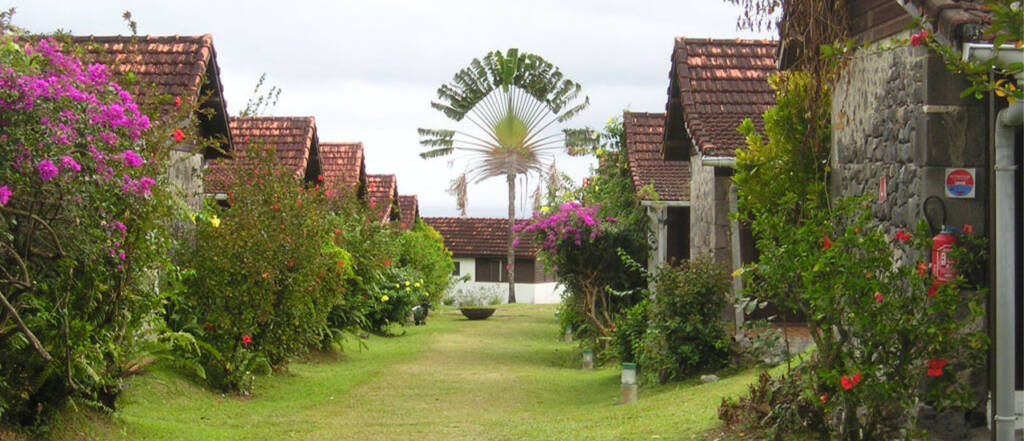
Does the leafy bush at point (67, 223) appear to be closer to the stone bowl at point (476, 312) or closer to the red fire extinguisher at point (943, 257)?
the red fire extinguisher at point (943, 257)

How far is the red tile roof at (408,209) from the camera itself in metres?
41.5

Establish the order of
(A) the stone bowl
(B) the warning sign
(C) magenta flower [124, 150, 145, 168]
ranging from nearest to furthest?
(B) the warning sign
(C) magenta flower [124, 150, 145, 168]
(A) the stone bowl

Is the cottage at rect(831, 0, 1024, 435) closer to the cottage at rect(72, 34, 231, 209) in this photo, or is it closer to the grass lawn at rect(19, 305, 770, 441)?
the grass lawn at rect(19, 305, 770, 441)

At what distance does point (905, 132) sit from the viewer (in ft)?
27.8

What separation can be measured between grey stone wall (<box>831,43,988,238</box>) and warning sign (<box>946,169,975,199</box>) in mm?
45

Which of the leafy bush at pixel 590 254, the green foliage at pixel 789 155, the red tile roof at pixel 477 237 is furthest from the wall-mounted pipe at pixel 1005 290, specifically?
the red tile roof at pixel 477 237

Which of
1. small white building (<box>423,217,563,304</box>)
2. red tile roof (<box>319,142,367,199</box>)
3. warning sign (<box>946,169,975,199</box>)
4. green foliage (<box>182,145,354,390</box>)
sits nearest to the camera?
warning sign (<box>946,169,975,199</box>)

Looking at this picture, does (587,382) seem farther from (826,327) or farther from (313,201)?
(826,327)

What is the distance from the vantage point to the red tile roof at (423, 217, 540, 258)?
5112 centimetres

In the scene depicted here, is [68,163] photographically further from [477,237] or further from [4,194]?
[477,237]

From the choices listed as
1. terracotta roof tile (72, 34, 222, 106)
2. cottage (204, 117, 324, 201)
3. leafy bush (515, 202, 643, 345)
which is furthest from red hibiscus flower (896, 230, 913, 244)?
cottage (204, 117, 324, 201)

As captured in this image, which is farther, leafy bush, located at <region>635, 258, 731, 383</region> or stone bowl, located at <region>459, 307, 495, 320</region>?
stone bowl, located at <region>459, 307, 495, 320</region>

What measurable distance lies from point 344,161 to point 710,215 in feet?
45.7

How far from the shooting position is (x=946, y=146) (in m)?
8.09
